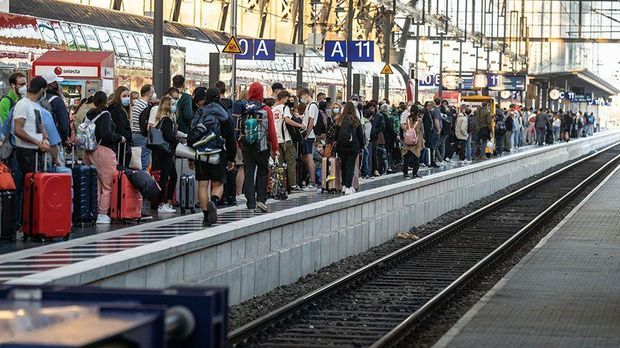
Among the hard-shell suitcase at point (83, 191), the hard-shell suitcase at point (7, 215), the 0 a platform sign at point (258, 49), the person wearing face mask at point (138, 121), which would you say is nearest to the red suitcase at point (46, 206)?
the hard-shell suitcase at point (7, 215)

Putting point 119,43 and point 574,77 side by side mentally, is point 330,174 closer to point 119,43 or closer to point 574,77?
point 119,43

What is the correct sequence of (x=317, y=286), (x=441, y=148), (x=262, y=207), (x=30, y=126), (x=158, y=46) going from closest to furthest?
(x=30, y=126)
(x=317, y=286)
(x=262, y=207)
(x=158, y=46)
(x=441, y=148)

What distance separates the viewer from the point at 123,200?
18.0 m

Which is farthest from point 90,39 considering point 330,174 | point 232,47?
point 330,174

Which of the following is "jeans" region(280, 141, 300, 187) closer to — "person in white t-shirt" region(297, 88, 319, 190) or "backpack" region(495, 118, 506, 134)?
"person in white t-shirt" region(297, 88, 319, 190)

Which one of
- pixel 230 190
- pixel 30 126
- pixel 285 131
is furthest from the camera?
pixel 285 131

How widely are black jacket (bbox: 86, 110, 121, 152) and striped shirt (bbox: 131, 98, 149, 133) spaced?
7.13 ft

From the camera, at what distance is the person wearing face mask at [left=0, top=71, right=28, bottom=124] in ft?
53.6

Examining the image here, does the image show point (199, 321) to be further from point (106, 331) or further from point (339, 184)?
point (339, 184)

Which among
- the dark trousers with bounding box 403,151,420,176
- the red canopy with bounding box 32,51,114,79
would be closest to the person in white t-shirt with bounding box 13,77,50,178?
the red canopy with bounding box 32,51,114,79

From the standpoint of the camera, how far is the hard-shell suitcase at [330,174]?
25047 mm

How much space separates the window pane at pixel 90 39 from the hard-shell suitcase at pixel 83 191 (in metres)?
15.8

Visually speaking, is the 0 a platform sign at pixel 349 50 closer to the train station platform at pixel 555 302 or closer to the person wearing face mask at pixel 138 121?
the train station platform at pixel 555 302

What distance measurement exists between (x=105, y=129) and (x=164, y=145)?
1.76 meters
